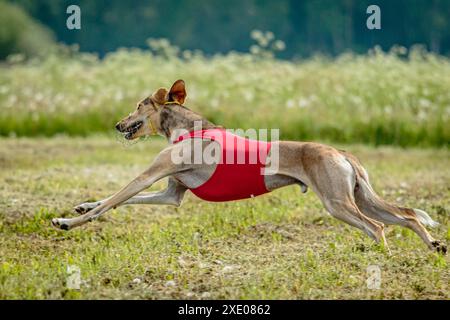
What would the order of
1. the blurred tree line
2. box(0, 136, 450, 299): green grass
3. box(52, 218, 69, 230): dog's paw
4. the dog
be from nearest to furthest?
box(0, 136, 450, 299): green grass
box(52, 218, 69, 230): dog's paw
the dog
the blurred tree line

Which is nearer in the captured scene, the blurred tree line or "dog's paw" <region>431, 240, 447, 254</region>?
"dog's paw" <region>431, 240, 447, 254</region>

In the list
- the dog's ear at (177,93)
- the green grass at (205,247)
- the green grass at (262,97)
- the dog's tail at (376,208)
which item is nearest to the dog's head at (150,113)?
the dog's ear at (177,93)

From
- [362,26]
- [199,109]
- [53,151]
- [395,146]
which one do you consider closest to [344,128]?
[395,146]

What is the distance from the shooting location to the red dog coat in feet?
22.7

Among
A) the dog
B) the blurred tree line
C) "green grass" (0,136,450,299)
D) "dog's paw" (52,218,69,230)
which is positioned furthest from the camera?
the blurred tree line

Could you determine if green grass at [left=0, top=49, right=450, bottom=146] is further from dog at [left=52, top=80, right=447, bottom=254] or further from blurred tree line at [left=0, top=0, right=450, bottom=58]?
blurred tree line at [left=0, top=0, right=450, bottom=58]

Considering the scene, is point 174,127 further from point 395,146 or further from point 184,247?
point 395,146

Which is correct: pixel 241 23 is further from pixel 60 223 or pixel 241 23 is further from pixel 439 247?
pixel 60 223

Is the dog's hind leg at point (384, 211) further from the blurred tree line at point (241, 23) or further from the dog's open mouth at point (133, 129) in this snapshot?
the blurred tree line at point (241, 23)

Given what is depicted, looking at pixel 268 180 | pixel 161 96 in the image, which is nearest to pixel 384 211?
pixel 268 180

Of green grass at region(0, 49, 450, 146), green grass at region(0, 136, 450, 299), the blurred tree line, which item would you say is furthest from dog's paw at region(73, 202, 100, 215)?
the blurred tree line

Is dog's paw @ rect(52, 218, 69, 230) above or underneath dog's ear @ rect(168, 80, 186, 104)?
underneath

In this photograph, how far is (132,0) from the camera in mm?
40438

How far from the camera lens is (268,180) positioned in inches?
276
